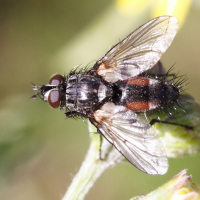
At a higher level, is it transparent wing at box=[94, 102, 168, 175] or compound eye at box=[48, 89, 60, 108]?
compound eye at box=[48, 89, 60, 108]

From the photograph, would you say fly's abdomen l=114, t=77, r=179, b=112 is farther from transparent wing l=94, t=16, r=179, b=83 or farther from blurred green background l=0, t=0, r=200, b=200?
blurred green background l=0, t=0, r=200, b=200

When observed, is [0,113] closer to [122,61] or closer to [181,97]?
[122,61]

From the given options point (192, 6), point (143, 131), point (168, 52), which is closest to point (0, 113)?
point (143, 131)

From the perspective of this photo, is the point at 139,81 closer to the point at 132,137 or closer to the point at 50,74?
the point at 132,137

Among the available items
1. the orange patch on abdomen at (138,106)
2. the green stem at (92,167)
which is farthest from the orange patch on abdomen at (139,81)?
the green stem at (92,167)

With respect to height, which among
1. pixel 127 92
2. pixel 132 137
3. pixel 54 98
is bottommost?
pixel 132 137

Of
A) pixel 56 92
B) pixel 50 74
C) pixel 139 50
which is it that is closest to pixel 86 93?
pixel 56 92

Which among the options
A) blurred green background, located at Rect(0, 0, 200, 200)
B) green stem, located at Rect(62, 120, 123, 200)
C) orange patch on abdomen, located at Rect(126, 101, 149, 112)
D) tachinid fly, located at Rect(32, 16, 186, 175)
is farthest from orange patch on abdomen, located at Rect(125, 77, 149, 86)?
blurred green background, located at Rect(0, 0, 200, 200)
